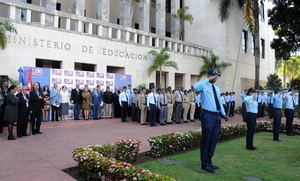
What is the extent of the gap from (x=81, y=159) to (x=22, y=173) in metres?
1.08

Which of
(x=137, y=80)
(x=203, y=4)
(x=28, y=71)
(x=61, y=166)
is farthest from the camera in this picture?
(x=203, y=4)

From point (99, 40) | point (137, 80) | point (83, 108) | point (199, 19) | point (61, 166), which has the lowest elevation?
point (61, 166)

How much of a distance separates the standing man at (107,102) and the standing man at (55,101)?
2496 millimetres

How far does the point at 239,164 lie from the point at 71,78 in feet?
32.8

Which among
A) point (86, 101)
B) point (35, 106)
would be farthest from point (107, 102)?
point (35, 106)

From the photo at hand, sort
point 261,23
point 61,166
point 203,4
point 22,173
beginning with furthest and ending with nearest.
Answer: point 261,23, point 203,4, point 61,166, point 22,173

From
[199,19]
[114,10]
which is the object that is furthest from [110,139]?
[199,19]

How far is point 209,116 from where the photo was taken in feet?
21.6

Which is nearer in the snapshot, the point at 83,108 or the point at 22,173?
the point at 22,173

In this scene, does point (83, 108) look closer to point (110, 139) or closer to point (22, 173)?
point (110, 139)

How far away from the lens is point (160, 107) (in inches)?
598

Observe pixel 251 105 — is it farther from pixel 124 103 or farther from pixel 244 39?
pixel 244 39

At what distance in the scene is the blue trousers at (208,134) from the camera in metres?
6.49

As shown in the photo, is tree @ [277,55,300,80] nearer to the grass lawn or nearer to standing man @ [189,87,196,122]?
standing man @ [189,87,196,122]
